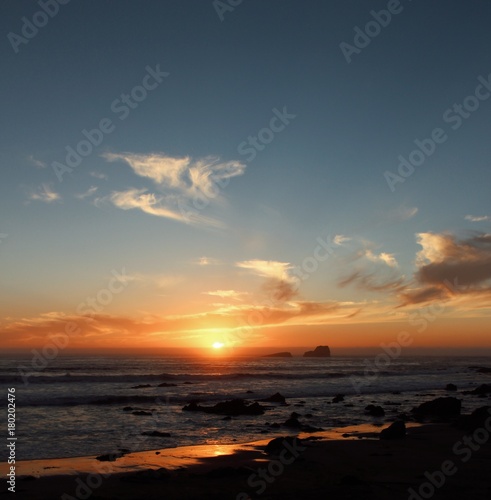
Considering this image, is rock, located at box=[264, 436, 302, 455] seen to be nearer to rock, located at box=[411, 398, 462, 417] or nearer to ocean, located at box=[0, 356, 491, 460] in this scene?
ocean, located at box=[0, 356, 491, 460]

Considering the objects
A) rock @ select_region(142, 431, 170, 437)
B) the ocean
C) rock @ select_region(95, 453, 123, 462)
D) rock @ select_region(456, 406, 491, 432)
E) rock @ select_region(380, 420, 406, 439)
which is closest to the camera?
rock @ select_region(95, 453, 123, 462)

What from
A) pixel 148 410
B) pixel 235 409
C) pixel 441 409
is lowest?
pixel 441 409

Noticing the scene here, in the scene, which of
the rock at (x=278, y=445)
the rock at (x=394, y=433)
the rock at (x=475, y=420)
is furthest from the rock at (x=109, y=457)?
the rock at (x=475, y=420)

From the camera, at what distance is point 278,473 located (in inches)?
696

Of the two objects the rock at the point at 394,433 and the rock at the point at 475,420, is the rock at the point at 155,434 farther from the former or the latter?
the rock at the point at 475,420

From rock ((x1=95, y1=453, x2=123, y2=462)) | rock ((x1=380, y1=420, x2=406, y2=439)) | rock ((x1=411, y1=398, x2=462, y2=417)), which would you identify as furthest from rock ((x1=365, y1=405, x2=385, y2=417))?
rock ((x1=95, y1=453, x2=123, y2=462))

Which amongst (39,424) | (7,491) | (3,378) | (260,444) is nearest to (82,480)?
(7,491)

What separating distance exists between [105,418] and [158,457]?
15.2m

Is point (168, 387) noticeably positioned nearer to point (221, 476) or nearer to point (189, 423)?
point (189, 423)

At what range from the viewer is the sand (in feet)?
48.4

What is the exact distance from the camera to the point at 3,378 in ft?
224

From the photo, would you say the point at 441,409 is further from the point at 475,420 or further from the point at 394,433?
the point at 394,433

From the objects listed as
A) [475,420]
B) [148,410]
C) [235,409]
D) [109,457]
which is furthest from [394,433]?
[148,410]

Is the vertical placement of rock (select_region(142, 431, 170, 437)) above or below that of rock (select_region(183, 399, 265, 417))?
above
